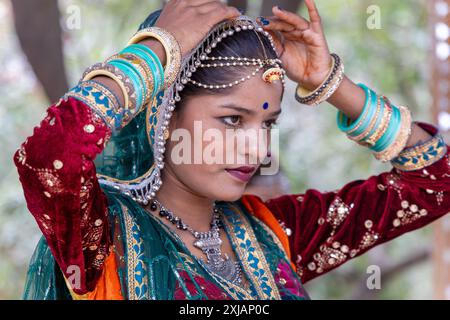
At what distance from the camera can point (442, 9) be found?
388 cm

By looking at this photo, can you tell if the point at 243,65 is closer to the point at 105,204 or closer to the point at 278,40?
the point at 278,40

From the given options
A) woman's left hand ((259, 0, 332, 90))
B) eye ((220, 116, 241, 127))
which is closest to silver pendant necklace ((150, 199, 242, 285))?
eye ((220, 116, 241, 127))

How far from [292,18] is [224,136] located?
480 millimetres

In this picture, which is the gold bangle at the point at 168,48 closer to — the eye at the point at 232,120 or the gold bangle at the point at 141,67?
the gold bangle at the point at 141,67

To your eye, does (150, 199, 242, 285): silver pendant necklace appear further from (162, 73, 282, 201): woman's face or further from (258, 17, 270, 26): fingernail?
(258, 17, 270, 26): fingernail

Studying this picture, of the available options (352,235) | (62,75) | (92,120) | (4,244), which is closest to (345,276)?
(4,244)

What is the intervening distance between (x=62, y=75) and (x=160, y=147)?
2.01 metres

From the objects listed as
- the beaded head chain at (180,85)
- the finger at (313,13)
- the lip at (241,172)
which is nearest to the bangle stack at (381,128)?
the finger at (313,13)

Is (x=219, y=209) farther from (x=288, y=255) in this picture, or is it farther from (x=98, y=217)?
(x=98, y=217)

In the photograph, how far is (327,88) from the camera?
2531 millimetres

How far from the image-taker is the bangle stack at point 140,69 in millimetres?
1866

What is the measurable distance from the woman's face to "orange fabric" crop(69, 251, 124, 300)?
1.18 ft

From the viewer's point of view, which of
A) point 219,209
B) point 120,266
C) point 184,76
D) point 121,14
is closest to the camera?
point 120,266

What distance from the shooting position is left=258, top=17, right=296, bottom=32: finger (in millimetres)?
2357
